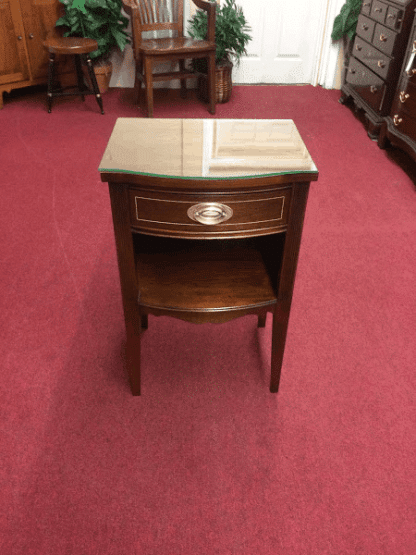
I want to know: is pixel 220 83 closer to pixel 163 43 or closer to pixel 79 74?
pixel 163 43

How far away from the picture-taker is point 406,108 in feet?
9.27

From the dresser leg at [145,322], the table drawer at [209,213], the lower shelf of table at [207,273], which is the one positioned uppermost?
the table drawer at [209,213]

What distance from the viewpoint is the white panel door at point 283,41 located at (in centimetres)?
Answer: 410

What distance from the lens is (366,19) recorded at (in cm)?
343

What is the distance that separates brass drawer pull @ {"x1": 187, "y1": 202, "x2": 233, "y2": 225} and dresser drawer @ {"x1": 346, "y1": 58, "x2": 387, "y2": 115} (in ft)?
8.37

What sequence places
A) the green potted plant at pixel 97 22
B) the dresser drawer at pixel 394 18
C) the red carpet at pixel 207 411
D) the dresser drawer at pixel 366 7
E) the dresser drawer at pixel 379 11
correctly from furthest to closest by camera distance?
the green potted plant at pixel 97 22 < the dresser drawer at pixel 366 7 < the dresser drawer at pixel 379 11 < the dresser drawer at pixel 394 18 < the red carpet at pixel 207 411

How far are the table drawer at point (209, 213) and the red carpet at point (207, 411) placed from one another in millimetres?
643

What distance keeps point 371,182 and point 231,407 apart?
6.25ft

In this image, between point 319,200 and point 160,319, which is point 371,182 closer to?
point 319,200

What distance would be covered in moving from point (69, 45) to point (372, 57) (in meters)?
2.17

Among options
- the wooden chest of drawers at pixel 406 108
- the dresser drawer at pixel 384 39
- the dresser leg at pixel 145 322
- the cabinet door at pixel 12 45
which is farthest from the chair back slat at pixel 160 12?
the dresser leg at pixel 145 322

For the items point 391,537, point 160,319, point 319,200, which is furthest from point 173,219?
point 319,200

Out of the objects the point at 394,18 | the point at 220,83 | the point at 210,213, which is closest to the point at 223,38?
the point at 220,83

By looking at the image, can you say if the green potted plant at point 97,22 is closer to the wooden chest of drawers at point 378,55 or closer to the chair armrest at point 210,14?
the chair armrest at point 210,14
